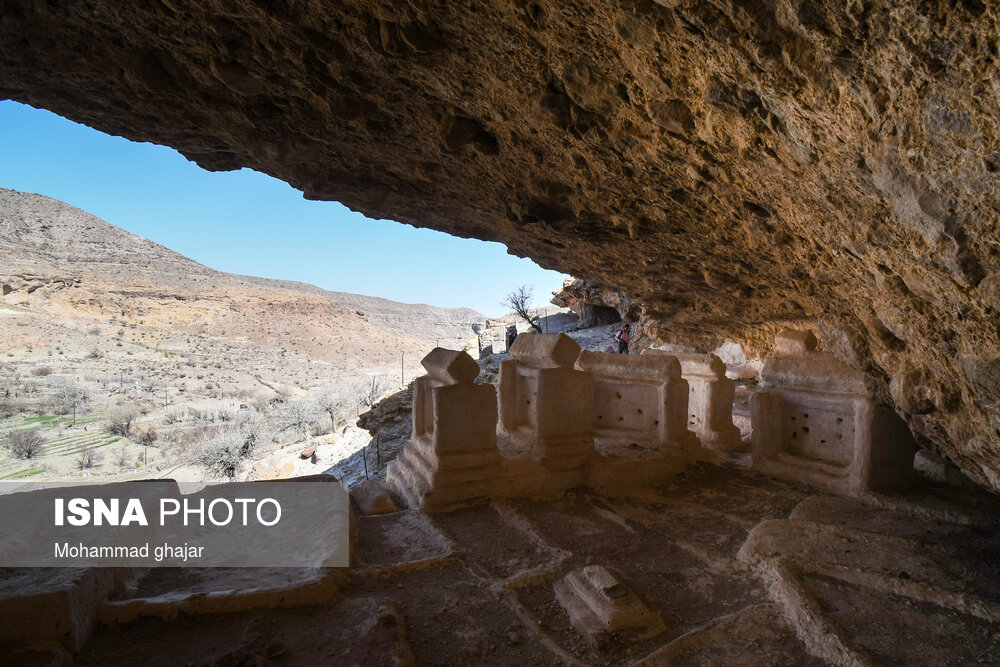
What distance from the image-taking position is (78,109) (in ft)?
16.8

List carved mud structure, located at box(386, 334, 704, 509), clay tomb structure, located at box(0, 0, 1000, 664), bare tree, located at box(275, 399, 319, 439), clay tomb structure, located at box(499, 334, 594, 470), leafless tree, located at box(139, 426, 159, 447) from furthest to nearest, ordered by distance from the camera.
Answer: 1. bare tree, located at box(275, 399, 319, 439)
2. leafless tree, located at box(139, 426, 159, 447)
3. clay tomb structure, located at box(499, 334, 594, 470)
4. carved mud structure, located at box(386, 334, 704, 509)
5. clay tomb structure, located at box(0, 0, 1000, 664)

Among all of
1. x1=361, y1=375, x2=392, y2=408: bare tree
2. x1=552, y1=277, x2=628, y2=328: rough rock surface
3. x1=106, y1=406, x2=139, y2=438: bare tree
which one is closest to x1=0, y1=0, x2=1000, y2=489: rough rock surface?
x1=106, y1=406, x2=139, y2=438: bare tree

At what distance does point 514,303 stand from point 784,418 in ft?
63.0

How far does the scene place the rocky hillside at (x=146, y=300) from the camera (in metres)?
25.1

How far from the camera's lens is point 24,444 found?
1362 centimetres

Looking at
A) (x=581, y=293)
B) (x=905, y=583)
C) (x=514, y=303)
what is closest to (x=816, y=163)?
(x=905, y=583)

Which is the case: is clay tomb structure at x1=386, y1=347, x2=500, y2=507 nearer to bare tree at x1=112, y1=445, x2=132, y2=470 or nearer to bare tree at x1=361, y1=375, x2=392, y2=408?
bare tree at x1=112, y1=445, x2=132, y2=470

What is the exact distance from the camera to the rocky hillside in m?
25.1

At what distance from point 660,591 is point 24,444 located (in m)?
17.6

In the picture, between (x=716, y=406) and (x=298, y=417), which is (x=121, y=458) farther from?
(x=716, y=406)

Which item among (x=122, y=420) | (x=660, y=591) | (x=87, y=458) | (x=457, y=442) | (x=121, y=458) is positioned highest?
(x=457, y=442)

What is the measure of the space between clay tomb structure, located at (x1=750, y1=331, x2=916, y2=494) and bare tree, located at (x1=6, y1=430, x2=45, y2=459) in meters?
18.0
